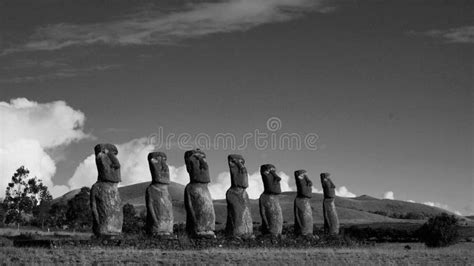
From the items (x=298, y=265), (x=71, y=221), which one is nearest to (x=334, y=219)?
(x=298, y=265)

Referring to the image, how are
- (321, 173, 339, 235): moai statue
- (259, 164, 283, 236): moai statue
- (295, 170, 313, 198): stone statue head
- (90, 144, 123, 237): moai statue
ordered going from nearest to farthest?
(90, 144, 123, 237): moai statue < (259, 164, 283, 236): moai statue < (295, 170, 313, 198): stone statue head < (321, 173, 339, 235): moai statue

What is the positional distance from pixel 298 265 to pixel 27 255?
912 centimetres

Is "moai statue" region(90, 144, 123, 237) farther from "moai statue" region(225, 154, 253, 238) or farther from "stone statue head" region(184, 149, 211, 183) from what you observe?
"moai statue" region(225, 154, 253, 238)

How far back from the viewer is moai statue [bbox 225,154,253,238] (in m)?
31.1

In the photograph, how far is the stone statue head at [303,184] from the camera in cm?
3684

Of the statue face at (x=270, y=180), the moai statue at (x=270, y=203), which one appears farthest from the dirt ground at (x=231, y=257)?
the statue face at (x=270, y=180)

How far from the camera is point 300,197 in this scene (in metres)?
36.8

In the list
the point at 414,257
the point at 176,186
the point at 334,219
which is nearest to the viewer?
the point at 414,257

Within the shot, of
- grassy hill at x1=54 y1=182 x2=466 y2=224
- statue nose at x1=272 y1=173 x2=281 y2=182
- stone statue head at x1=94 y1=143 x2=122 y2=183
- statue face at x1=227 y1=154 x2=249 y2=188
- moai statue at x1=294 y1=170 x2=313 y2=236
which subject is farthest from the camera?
grassy hill at x1=54 y1=182 x2=466 y2=224

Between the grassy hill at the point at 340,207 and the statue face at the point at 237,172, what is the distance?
175 feet

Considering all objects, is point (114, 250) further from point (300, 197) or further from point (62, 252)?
point (300, 197)

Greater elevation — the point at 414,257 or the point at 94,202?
the point at 94,202

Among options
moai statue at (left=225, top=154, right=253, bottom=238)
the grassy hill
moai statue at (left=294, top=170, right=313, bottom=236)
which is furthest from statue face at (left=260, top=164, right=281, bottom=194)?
the grassy hill

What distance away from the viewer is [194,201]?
29.4 meters
